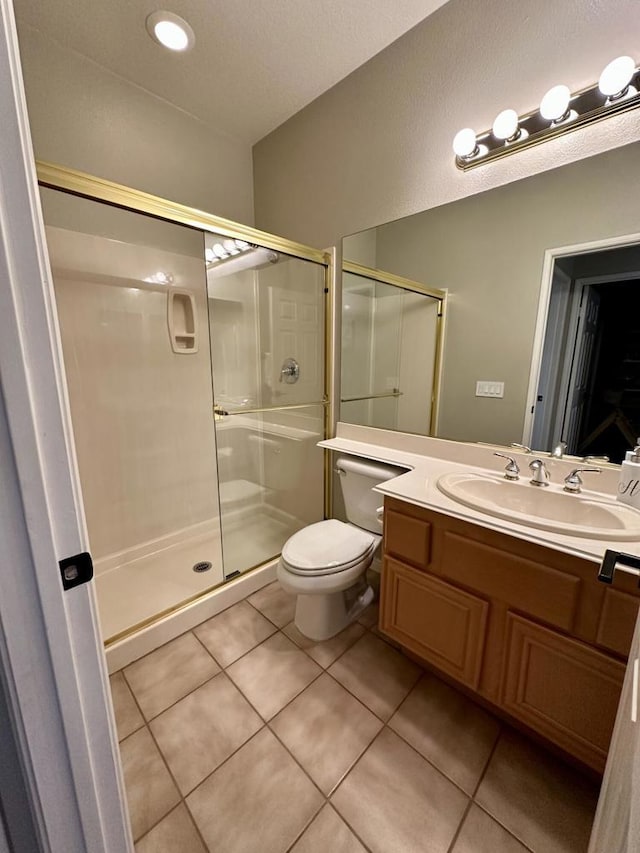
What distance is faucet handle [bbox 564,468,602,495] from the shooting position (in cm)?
121

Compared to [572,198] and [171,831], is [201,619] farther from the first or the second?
[572,198]

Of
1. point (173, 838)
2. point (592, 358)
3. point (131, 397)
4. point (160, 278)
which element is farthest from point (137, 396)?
point (592, 358)

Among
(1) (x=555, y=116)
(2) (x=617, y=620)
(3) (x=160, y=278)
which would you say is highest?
(1) (x=555, y=116)

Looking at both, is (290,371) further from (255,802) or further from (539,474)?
(255,802)

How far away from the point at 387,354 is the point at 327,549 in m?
1.09

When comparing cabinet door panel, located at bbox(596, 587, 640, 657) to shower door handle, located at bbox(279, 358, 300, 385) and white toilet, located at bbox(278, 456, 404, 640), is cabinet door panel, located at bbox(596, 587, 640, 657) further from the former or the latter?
shower door handle, located at bbox(279, 358, 300, 385)

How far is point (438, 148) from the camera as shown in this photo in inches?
58.8

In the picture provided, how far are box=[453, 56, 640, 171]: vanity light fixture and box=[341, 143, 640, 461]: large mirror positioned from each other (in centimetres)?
12

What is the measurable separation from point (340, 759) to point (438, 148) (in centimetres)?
238

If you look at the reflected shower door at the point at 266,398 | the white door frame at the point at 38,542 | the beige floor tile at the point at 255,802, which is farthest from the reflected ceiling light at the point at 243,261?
the beige floor tile at the point at 255,802

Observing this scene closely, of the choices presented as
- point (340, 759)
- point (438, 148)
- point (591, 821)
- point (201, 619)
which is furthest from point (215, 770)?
point (438, 148)

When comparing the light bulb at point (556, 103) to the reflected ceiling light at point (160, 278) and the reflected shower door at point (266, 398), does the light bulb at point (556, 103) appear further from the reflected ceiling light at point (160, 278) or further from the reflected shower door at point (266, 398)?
the reflected ceiling light at point (160, 278)

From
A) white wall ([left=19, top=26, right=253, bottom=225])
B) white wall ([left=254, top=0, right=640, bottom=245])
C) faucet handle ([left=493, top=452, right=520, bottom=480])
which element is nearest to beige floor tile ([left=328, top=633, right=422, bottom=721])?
faucet handle ([left=493, top=452, right=520, bottom=480])

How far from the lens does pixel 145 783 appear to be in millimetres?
1069
